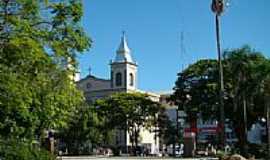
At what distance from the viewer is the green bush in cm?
2302

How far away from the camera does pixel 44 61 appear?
2888 cm

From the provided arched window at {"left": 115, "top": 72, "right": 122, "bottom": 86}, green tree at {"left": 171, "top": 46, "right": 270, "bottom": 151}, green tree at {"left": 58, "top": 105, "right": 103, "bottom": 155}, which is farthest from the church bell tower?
green tree at {"left": 171, "top": 46, "right": 270, "bottom": 151}

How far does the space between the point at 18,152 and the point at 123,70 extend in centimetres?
10227

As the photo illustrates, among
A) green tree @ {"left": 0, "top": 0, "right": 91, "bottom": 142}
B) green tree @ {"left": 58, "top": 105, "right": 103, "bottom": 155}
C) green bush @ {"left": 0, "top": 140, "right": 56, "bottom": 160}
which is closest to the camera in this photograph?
green bush @ {"left": 0, "top": 140, "right": 56, "bottom": 160}

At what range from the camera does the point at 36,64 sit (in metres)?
28.9

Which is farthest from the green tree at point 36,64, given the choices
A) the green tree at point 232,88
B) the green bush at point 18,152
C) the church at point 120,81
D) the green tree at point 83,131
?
the church at point 120,81

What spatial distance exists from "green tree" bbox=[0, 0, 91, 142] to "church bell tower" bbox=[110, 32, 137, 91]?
8983cm

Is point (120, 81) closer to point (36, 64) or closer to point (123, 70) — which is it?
point (123, 70)

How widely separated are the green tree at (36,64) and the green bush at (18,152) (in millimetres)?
3883

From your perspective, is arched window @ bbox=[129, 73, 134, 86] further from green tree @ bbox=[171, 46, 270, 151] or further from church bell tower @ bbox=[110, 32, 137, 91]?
green tree @ bbox=[171, 46, 270, 151]

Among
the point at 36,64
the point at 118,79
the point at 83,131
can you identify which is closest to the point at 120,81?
the point at 118,79

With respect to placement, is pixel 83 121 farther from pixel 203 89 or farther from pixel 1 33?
pixel 1 33

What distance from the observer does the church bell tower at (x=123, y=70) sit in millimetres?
124938

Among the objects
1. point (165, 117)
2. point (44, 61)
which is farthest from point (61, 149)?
point (44, 61)
